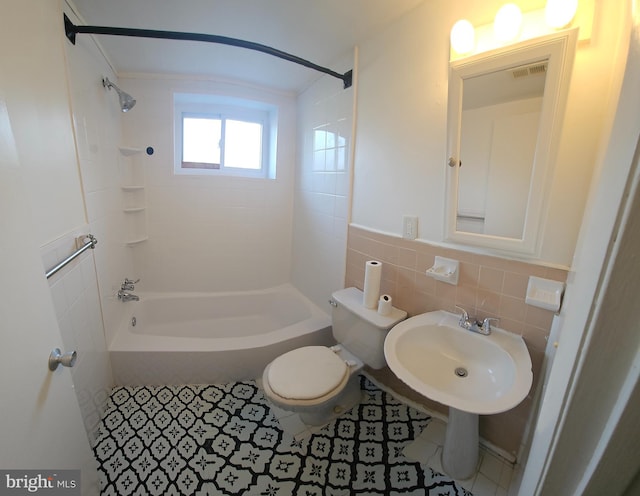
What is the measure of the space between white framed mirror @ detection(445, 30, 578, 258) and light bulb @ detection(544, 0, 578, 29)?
0.04 meters

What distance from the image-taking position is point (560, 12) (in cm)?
88

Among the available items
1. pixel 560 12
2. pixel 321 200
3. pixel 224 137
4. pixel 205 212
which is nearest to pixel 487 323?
pixel 560 12

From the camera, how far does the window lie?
97.2 inches

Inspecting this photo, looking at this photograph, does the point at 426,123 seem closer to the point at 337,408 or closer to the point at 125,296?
the point at 337,408

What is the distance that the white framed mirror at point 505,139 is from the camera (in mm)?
941

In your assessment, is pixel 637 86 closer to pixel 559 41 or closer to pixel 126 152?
pixel 559 41

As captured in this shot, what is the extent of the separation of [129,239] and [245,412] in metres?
1.67

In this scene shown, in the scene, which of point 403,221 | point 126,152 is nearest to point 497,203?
point 403,221

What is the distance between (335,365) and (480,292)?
81 cm

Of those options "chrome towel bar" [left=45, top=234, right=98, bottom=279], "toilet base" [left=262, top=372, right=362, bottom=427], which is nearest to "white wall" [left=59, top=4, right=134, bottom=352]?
"chrome towel bar" [left=45, top=234, right=98, bottom=279]

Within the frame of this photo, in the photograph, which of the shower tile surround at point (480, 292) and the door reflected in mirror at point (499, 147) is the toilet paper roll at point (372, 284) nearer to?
the shower tile surround at point (480, 292)

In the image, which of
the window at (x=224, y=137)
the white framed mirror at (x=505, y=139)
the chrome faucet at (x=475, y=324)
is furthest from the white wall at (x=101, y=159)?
the chrome faucet at (x=475, y=324)

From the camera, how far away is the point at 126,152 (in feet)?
6.87

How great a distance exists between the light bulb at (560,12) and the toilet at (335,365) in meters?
1.30
